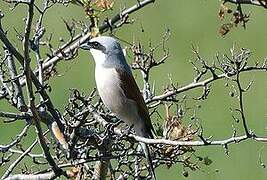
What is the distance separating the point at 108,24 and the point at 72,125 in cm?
87

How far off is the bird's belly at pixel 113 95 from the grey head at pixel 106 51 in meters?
0.05

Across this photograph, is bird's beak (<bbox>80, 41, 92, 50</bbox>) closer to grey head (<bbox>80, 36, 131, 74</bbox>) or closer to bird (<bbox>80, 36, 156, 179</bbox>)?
grey head (<bbox>80, 36, 131, 74</bbox>)

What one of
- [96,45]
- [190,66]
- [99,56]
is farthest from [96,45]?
[190,66]

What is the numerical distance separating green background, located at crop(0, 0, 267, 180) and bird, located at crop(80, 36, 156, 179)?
2.90m

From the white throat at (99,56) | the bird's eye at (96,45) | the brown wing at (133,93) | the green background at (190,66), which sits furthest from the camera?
the green background at (190,66)

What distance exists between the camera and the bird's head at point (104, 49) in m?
4.07

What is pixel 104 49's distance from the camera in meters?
4.35

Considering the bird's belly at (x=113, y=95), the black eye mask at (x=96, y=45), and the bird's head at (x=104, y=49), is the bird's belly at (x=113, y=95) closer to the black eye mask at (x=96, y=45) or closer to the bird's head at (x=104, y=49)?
the bird's head at (x=104, y=49)

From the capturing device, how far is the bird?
4.68m

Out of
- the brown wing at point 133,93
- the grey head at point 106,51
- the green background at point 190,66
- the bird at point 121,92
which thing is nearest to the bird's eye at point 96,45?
the grey head at point 106,51

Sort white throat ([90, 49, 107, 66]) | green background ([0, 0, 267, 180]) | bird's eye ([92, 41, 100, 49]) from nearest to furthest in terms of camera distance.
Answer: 1. bird's eye ([92, 41, 100, 49])
2. white throat ([90, 49, 107, 66])
3. green background ([0, 0, 267, 180])

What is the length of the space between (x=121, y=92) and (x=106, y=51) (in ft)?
1.61

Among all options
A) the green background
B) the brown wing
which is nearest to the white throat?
the brown wing

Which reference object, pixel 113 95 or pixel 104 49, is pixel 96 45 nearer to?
pixel 104 49
